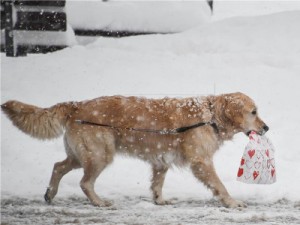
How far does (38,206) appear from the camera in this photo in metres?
7.11

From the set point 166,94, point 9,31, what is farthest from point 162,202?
point 9,31

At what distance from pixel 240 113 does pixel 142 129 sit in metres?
1.08

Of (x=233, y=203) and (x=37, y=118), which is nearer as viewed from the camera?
(x=233, y=203)

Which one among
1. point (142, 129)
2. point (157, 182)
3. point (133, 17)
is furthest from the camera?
point (133, 17)

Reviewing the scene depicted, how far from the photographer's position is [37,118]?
7.38m

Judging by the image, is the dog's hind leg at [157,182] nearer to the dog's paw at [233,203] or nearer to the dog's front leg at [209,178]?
the dog's front leg at [209,178]

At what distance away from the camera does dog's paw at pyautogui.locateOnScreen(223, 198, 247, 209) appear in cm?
723

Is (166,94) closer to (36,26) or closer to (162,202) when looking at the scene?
(36,26)

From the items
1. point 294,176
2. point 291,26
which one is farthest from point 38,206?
point 291,26

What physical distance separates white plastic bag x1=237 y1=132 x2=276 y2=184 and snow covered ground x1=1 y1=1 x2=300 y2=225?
12.1 inches

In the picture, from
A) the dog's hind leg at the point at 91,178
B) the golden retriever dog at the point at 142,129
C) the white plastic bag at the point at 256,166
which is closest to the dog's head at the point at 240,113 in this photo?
the golden retriever dog at the point at 142,129

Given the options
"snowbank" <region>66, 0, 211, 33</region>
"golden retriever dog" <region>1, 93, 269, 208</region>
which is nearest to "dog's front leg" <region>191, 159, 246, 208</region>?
"golden retriever dog" <region>1, 93, 269, 208</region>

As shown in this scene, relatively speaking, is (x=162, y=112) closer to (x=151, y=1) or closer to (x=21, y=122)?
(x=21, y=122)

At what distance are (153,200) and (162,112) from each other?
1.00 meters
